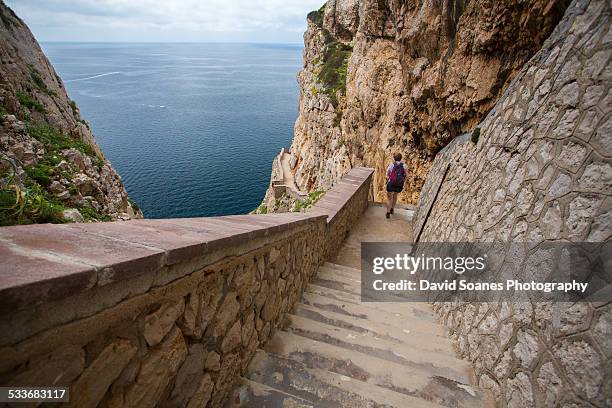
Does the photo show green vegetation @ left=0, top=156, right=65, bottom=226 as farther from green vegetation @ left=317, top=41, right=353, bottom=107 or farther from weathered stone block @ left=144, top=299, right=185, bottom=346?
green vegetation @ left=317, top=41, right=353, bottom=107

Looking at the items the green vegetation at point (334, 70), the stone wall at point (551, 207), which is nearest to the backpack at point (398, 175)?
the stone wall at point (551, 207)

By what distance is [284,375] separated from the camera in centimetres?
268

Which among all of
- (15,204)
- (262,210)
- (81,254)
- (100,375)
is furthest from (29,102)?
(262,210)

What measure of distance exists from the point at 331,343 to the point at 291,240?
3.90 feet

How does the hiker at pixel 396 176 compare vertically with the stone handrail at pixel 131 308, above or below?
below

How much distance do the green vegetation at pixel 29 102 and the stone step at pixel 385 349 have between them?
1220 cm

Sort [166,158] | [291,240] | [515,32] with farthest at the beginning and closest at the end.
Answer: [166,158]
[515,32]
[291,240]

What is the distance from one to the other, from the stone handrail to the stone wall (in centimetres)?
222

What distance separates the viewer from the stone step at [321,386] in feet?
8.24

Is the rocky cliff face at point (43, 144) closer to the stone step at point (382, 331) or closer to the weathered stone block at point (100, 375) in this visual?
the weathered stone block at point (100, 375)

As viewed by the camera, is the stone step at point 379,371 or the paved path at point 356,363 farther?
the stone step at point 379,371

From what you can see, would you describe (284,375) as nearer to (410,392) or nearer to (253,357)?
(253,357)

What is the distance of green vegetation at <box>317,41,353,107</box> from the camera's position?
2730cm

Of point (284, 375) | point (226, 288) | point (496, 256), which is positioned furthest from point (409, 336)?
point (226, 288)
